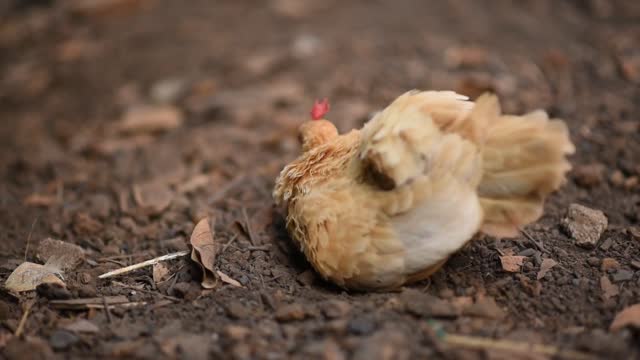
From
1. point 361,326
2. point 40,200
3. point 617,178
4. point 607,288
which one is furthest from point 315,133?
point 40,200

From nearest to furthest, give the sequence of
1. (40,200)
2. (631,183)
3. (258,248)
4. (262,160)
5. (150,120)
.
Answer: (258,248)
(631,183)
(40,200)
(262,160)
(150,120)

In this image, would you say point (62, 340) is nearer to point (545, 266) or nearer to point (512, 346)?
point (512, 346)

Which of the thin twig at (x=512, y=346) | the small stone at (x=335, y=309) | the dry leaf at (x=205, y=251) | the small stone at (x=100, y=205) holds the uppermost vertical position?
the small stone at (x=335, y=309)

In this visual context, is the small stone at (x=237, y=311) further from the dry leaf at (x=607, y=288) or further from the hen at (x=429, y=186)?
the dry leaf at (x=607, y=288)

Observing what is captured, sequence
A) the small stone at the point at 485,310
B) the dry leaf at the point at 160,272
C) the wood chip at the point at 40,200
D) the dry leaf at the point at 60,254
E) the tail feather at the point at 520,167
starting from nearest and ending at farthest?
the tail feather at the point at 520,167
the small stone at the point at 485,310
the dry leaf at the point at 160,272
the dry leaf at the point at 60,254
the wood chip at the point at 40,200

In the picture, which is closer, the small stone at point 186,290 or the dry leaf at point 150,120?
the small stone at point 186,290

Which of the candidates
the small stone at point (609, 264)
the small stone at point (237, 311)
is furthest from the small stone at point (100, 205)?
the small stone at point (609, 264)
